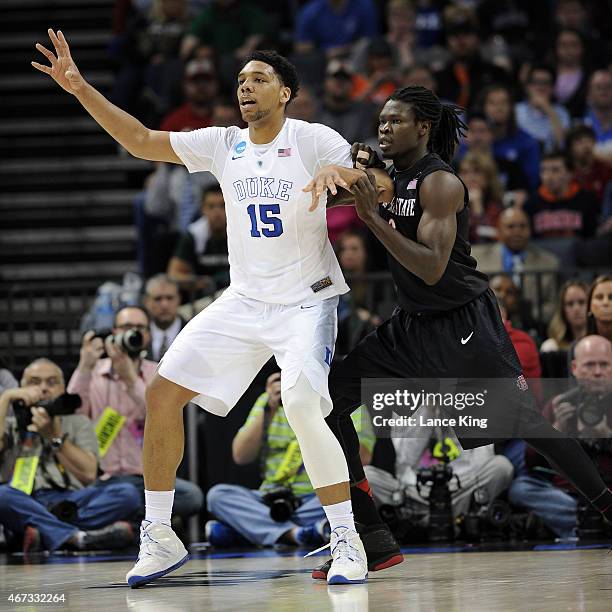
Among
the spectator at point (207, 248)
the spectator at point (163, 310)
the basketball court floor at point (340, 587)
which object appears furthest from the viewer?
the spectator at point (207, 248)

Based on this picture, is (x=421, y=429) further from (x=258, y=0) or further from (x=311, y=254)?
(x=258, y=0)

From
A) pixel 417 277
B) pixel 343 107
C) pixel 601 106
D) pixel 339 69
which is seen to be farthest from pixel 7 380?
pixel 601 106

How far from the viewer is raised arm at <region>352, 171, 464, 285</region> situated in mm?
5336

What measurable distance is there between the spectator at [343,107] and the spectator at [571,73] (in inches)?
76.8

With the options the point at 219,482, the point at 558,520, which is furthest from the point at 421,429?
the point at 219,482

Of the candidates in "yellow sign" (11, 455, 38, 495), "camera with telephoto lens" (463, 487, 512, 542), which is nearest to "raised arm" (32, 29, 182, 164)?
"yellow sign" (11, 455, 38, 495)

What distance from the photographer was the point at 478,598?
479 cm

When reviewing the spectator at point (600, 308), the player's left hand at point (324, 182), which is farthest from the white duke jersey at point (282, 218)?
the spectator at point (600, 308)

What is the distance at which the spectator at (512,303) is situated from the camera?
28.4 feet

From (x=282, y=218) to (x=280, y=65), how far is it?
73cm

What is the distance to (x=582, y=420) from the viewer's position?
24.2 ft

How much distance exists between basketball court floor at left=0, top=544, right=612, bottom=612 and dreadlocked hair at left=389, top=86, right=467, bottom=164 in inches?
74.2

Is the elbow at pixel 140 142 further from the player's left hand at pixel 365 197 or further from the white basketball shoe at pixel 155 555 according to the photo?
the white basketball shoe at pixel 155 555

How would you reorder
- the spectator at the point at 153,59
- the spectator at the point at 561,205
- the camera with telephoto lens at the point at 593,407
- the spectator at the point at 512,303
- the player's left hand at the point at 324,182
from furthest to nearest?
the spectator at the point at 153,59, the spectator at the point at 561,205, the spectator at the point at 512,303, the camera with telephoto lens at the point at 593,407, the player's left hand at the point at 324,182
